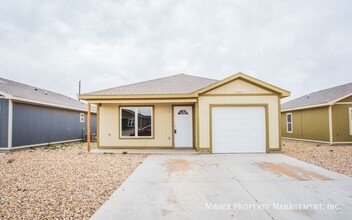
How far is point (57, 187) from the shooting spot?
4.27 metres

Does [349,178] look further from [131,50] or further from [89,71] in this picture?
[89,71]

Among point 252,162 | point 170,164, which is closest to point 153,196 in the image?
point 170,164

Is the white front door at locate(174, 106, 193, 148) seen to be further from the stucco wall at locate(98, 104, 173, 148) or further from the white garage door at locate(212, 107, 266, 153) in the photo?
the white garage door at locate(212, 107, 266, 153)

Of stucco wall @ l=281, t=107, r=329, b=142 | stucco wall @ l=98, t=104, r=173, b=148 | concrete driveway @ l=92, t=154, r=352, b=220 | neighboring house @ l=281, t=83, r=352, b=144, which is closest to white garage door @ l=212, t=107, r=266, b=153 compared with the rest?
stucco wall @ l=98, t=104, r=173, b=148

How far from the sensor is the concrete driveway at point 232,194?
9.98ft

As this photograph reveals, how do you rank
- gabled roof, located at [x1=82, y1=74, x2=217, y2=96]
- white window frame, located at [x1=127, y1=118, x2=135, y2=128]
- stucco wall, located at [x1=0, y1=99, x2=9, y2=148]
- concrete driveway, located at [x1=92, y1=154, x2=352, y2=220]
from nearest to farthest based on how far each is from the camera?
concrete driveway, located at [x1=92, y1=154, x2=352, y2=220]
stucco wall, located at [x1=0, y1=99, x2=9, y2=148]
gabled roof, located at [x1=82, y1=74, x2=217, y2=96]
white window frame, located at [x1=127, y1=118, x2=135, y2=128]

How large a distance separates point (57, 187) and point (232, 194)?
393 cm

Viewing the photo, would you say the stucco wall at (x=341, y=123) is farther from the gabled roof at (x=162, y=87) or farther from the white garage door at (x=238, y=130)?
the gabled roof at (x=162, y=87)

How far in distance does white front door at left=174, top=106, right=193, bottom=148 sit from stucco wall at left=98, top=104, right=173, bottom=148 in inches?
12.8

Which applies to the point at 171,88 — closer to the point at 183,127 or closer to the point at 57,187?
the point at 183,127

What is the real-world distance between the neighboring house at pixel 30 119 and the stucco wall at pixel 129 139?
169 inches

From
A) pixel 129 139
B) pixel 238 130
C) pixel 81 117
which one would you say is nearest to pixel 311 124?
pixel 238 130

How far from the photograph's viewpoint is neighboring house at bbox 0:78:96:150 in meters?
9.41

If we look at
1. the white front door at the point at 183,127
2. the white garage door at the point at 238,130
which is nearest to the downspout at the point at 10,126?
the white front door at the point at 183,127
